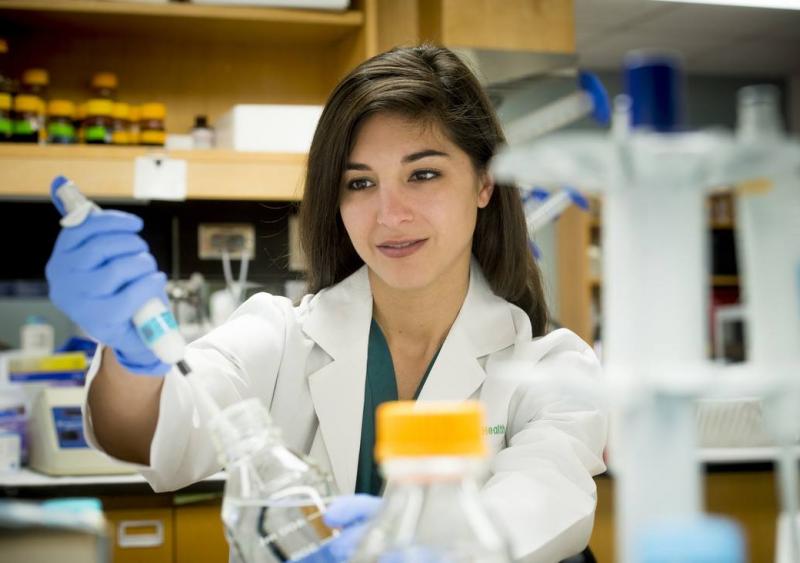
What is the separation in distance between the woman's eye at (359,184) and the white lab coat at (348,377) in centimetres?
17

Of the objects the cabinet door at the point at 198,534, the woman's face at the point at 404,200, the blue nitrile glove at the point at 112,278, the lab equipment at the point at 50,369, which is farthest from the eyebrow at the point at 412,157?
the lab equipment at the point at 50,369

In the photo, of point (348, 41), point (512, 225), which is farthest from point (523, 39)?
point (512, 225)

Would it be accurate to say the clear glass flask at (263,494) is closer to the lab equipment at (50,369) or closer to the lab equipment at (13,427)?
the lab equipment at (13,427)

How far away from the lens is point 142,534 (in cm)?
246

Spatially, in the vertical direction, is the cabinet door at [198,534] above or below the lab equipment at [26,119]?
below

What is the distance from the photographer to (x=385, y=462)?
533mm

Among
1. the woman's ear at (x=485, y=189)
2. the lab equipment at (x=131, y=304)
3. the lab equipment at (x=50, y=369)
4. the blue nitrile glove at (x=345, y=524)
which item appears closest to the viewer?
the blue nitrile glove at (x=345, y=524)

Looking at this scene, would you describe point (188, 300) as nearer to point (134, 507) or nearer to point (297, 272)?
point (297, 272)

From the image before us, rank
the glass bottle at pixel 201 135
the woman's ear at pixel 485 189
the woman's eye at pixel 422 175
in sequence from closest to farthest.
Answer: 1. the woman's eye at pixel 422 175
2. the woman's ear at pixel 485 189
3. the glass bottle at pixel 201 135

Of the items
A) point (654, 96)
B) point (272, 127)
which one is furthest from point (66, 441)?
point (654, 96)

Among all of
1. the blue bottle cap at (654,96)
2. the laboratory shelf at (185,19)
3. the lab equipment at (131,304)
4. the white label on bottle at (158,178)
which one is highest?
the laboratory shelf at (185,19)

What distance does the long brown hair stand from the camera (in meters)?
1.56

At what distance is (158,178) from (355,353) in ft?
→ 5.51

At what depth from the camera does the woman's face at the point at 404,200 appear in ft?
4.94
